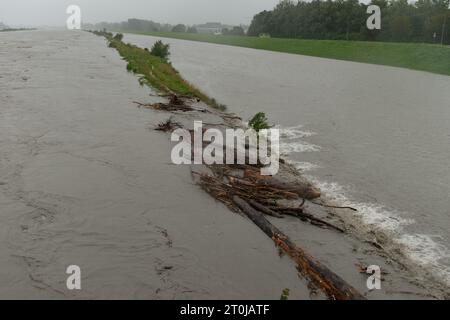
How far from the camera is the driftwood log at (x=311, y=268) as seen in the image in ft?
24.2

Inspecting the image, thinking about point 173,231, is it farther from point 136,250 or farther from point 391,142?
point 391,142

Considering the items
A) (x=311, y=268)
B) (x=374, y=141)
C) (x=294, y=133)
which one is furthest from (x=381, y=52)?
(x=311, y=268)

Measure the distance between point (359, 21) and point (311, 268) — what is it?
91.6m

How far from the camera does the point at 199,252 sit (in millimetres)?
8359

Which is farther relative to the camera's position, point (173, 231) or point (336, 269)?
point (173, 231)

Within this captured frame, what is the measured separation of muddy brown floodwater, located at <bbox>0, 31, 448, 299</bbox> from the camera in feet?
23.9

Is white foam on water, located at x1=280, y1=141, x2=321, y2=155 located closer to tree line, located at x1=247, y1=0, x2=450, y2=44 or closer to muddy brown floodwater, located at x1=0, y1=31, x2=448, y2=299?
muddy brown floodwater, located at x1=0, y1=31, x2=448, y2=299

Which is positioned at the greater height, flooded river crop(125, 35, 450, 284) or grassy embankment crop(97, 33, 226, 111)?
grassy embankment crop(97, 33, 226, 111)

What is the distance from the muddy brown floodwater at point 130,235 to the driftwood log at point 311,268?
0.62 ft

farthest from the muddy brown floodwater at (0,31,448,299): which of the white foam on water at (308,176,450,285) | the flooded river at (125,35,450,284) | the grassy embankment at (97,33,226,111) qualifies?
the grassy embankment at (97,33,226,111)

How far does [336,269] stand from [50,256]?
17.2 feet

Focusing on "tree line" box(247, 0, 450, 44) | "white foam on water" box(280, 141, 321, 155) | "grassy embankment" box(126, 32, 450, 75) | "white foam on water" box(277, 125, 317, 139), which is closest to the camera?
"white foam on water" box(280, 141, 321, 155)

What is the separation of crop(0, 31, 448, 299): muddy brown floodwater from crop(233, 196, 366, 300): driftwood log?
19cm
